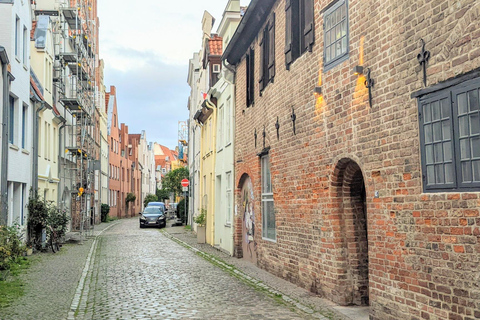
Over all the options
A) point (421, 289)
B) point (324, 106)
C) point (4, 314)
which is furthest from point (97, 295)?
point (421, 289)

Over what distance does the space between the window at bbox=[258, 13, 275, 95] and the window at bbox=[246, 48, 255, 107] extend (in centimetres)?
110

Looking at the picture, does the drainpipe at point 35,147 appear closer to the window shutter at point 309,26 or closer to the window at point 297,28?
the window at point 297,28

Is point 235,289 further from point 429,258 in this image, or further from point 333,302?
point 429,258

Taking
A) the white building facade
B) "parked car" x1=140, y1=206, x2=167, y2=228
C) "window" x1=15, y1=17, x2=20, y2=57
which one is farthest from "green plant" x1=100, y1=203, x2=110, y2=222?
"window" x1=15, y1=17, x2=20, y2=57

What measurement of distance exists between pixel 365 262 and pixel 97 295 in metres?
4.98

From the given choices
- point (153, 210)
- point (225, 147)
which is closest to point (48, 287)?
point (225, 147)

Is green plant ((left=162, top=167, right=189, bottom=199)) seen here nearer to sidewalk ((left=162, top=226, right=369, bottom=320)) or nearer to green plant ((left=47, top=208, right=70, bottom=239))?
green plant ((left=47, top=208, right=70, bottom=239))

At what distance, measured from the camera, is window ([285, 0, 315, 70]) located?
10.9 m

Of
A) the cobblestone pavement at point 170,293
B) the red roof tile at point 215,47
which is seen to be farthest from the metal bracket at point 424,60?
the red roof tile at point 215,47

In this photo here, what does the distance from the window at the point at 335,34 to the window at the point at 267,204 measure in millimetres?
4852

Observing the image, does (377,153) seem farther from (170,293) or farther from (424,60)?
(170,293)

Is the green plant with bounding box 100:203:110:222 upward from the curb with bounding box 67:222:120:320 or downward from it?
upward

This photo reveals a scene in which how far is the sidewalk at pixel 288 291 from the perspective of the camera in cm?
862

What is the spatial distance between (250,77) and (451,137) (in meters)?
10.6
